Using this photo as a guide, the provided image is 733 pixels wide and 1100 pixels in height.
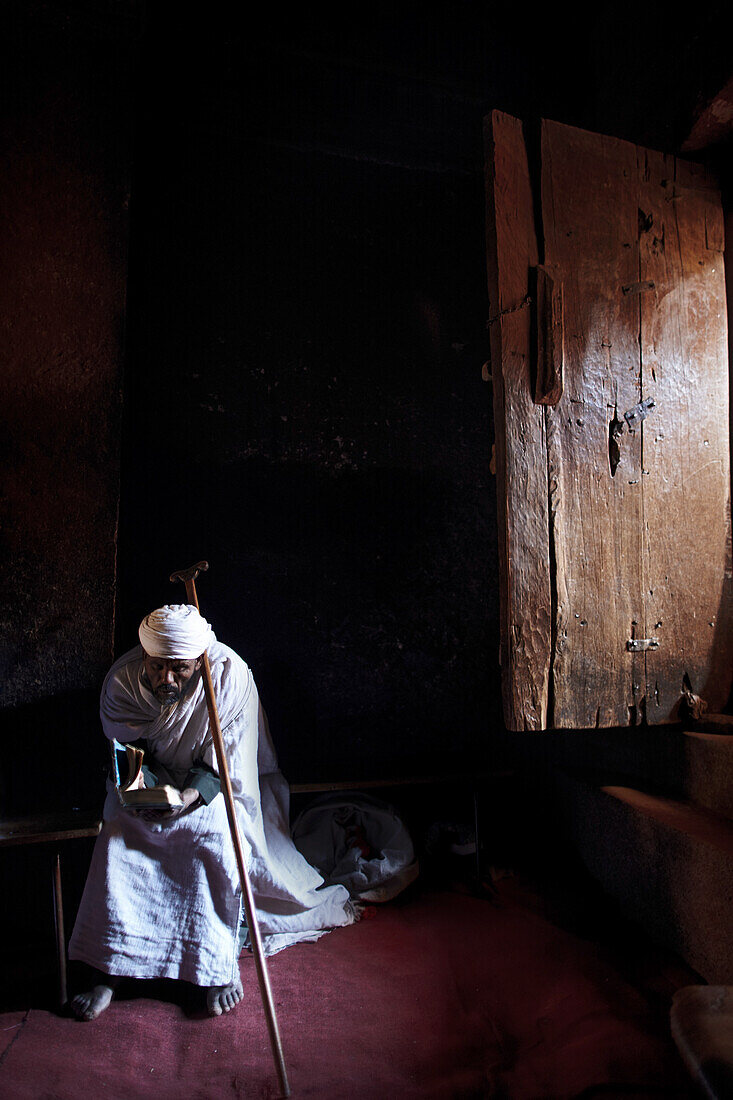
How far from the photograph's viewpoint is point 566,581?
2.18 metres

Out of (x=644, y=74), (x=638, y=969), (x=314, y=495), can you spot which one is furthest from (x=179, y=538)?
(x=644, y=74)

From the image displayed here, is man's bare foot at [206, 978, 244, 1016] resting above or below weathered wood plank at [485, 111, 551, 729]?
below

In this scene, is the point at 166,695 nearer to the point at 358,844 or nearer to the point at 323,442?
the point at 358,844

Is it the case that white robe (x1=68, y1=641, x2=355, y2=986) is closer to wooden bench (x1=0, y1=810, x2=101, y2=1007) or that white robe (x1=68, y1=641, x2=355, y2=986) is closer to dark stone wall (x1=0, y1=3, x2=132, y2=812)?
wooden bench (x1=0, y1=810, x2=101, y2=1007)

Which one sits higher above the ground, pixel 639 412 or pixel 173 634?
pixel 639 412

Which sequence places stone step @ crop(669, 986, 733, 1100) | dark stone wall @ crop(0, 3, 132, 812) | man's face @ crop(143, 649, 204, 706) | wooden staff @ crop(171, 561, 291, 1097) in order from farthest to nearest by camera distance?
1. dark stone wall @ crop(0, 3, 132, 812)
2. man's face @ crop(143, 649, 204, 706)
3. wooden staff @ crop(171, 561, 291, 1097)
4. stone step @ crop(669, 986, 733, 1100)

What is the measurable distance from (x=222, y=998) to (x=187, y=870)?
46cm

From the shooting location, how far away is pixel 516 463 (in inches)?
83.7

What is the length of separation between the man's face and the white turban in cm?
4

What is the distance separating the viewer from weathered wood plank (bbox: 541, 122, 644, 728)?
2186 mm

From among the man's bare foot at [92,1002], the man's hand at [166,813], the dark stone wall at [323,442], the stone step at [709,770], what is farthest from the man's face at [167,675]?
the stone step at [709,770]

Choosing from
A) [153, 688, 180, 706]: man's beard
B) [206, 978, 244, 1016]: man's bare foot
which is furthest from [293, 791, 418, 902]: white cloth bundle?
[153, 688, 180, 706]: man's beard

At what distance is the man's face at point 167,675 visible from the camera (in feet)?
7.78

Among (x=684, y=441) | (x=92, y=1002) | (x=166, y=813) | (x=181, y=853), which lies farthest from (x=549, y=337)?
(x=92, y=1002)
